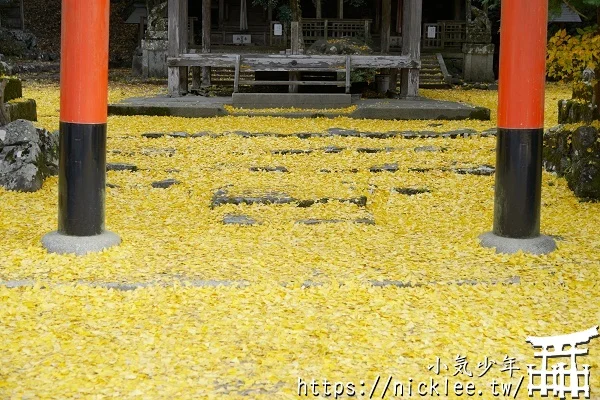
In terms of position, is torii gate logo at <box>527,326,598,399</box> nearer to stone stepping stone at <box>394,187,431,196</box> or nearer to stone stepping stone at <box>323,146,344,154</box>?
Answer: stone stepping stone at <box>394,187,431,196</box>

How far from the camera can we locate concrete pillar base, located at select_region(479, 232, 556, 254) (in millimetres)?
7039

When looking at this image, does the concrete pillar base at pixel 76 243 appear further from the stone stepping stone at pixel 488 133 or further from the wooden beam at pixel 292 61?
the wooden beam at pixel 292 61

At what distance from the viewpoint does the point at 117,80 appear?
81.8ft

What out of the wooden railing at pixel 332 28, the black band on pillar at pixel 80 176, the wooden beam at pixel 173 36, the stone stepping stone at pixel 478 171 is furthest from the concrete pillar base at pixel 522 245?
the wooden railing at pixel 332 28

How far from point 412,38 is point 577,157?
8.02m

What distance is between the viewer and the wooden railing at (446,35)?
85.8ft

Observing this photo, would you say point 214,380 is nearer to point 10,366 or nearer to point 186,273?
point 10,366

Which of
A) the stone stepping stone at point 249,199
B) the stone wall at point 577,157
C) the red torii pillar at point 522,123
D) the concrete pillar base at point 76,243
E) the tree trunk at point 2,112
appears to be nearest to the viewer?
the concrete pillar base at point 76,243

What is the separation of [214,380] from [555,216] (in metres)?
5.20

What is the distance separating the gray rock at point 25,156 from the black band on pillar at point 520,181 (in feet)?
16.9

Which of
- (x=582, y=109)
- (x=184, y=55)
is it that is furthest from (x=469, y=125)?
(x=184, y=55)

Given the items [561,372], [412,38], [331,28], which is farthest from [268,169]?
[331,28]

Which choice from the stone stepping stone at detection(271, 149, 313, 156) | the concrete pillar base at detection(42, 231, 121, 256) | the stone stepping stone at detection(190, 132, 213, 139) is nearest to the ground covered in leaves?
the concrete pillar base at detection(42, 231, 121, 256)

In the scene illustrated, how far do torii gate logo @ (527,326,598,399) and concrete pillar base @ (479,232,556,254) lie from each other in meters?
1.98
